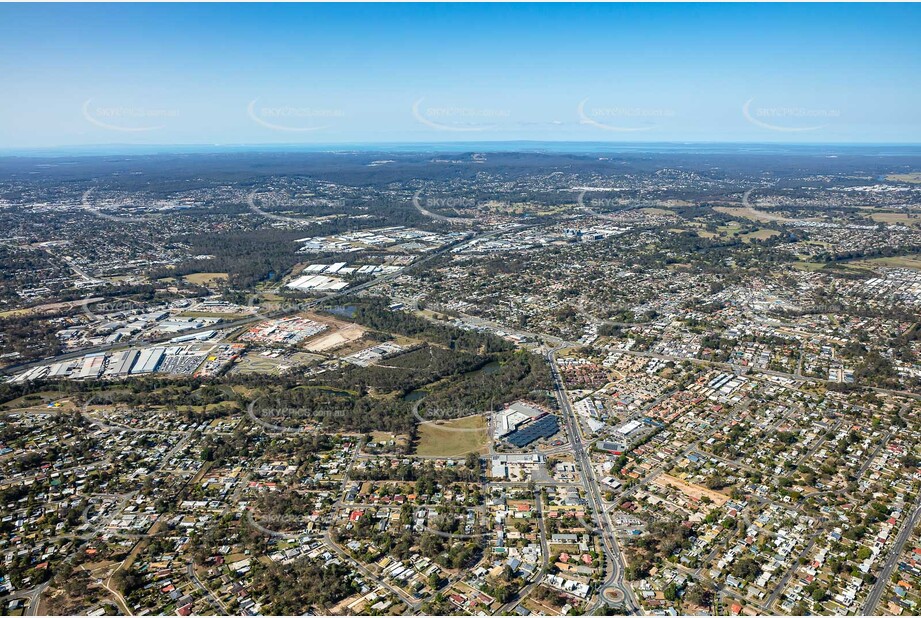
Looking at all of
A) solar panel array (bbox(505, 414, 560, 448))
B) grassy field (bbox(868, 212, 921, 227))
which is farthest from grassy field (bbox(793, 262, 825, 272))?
solar panel array (bbox(505, 414, 560, 448))

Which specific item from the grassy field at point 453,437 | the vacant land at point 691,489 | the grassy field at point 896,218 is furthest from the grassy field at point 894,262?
the grassy field at point 453,437

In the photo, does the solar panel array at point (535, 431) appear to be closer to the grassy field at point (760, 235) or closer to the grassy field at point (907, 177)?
the grassy field at point (760, 235)

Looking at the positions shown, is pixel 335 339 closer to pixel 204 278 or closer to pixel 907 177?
pixel 204 278

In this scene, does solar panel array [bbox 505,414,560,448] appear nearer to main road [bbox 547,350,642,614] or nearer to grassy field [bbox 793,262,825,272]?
main road [bbox 547,350,642,614]

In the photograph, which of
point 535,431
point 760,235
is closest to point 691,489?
point 535,431

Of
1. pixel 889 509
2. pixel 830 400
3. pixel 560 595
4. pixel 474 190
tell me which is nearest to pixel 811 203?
pixel 474 190

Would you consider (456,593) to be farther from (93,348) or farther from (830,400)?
(93,348)
